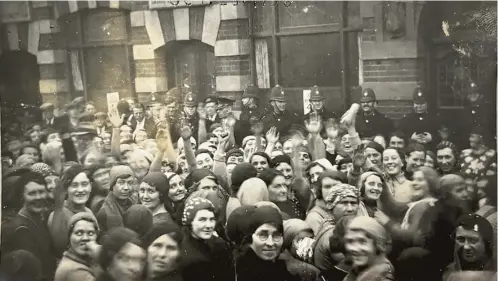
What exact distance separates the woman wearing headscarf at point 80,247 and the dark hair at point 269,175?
111 cm

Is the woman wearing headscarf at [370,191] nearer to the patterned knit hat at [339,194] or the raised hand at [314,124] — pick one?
the patterned knit hat at [339,194]

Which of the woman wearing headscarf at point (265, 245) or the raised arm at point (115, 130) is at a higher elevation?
the raised arm at point (115, 130)

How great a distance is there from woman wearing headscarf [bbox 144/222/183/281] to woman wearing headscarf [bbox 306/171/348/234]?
2.59 feet

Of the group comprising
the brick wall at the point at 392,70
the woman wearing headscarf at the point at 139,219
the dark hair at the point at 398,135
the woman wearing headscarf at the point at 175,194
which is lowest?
the woman wearing headscarf at the point at 139,219

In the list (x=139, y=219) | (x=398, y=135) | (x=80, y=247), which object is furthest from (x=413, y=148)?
(x=80, y=247)

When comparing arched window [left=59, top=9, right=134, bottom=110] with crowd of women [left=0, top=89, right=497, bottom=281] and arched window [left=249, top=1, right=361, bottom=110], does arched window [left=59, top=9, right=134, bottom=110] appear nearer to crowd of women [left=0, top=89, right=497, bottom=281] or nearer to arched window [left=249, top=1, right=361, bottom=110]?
crowd of women [left=0, top=89, right=497, bottom=281]

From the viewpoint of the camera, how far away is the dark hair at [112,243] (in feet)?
12.5

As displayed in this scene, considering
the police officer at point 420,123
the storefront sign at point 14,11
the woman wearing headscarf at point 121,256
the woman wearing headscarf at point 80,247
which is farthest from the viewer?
the storefront sign at point 14,11

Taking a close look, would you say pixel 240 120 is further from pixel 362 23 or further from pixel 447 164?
pixel 447 164

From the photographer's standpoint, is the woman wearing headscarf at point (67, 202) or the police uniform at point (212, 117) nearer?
the police uniform at point (212, 117)

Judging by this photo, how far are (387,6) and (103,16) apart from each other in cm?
172

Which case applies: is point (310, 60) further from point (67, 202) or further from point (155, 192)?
point (67, 202)

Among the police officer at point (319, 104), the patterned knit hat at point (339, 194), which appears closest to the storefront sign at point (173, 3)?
the police officer at point (319, 104)

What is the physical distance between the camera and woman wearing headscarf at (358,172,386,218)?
11.1 feet
